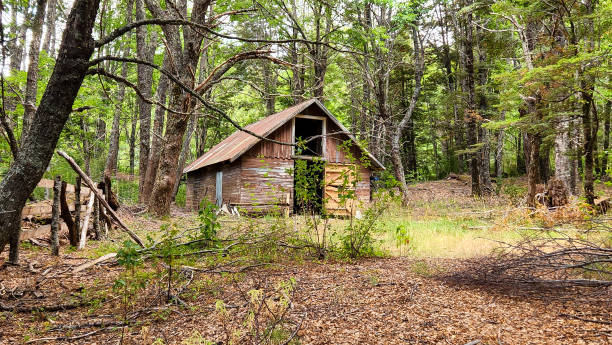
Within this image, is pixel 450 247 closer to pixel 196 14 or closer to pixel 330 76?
pixel 196 14

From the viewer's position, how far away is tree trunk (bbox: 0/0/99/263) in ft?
10.3

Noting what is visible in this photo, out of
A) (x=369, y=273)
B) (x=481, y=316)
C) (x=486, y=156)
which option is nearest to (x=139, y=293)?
(x=369, y=273)

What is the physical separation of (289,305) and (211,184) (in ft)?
52.3

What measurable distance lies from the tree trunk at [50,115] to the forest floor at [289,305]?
1.06m

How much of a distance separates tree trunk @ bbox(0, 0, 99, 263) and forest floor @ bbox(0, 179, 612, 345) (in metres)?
1.06

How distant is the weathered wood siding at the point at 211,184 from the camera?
15727mm

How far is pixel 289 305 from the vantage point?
3.38 metres

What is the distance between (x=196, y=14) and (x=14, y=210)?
726 cm

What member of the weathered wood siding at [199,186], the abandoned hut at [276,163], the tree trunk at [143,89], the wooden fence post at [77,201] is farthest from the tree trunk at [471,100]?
the wooden fence post at [77,201]

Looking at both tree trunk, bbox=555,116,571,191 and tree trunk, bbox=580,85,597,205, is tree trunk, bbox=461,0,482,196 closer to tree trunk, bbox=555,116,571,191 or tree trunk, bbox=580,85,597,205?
tree trunk, bbox=555,116,571,191

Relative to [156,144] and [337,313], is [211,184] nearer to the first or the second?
[156,144]

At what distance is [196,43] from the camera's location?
30.4ft

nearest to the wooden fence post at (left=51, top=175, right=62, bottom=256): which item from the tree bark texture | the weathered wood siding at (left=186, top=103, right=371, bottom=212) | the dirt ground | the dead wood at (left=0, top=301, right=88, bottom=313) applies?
the dirt ground

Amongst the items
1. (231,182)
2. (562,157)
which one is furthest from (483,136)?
(231,182)
